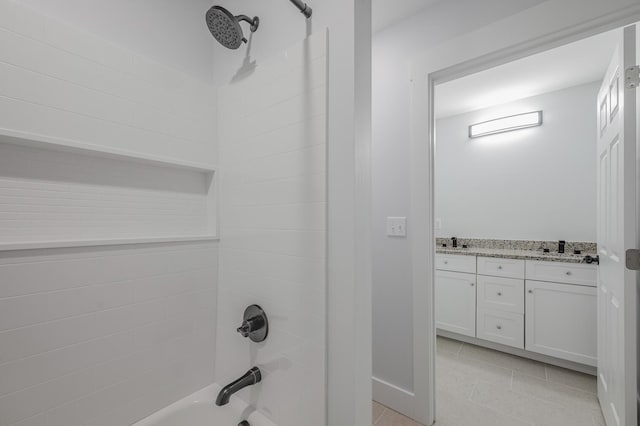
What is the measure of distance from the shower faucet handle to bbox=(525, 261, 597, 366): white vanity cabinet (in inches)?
96.9

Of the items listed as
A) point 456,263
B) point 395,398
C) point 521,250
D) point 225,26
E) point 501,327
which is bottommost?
point 395,398

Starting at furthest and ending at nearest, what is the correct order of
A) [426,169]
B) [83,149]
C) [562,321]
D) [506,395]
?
[562,321]
[506,395]
[426,169]
[83,149]

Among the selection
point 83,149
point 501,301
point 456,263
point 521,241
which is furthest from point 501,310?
point 83,149

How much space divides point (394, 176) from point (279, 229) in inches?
39.6

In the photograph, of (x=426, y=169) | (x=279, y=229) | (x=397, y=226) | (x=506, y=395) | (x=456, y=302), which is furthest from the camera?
(x=456, y=302)

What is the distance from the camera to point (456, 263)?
2.80m

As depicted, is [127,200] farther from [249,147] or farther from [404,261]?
[404,261]

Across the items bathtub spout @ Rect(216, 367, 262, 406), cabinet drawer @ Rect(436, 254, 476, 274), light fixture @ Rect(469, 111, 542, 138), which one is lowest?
bathtub spout @ Rect(216, 367, 262, 406)

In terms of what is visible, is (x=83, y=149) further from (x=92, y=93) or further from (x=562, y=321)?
(x=562, y=321)

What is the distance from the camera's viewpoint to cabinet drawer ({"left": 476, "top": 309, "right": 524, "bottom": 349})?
7.94ft

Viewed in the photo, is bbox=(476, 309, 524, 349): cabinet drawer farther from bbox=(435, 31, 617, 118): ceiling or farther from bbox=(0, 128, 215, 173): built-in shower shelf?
bbox=(0, 128, 215, 173): built-in shower shelf

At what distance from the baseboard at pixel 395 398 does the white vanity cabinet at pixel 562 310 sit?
1472 millimetres

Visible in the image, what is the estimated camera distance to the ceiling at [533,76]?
211 centimetres

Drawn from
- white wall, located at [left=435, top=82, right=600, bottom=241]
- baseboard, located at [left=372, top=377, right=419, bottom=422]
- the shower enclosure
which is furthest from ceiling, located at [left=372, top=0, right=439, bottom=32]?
baseboard, located at [left=372, top=377, right=419, bottom=422]
